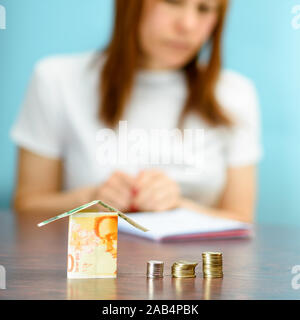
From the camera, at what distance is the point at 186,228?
35.3 inches

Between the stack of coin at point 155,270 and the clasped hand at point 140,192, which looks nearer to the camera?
the stack of coin at point 155,270

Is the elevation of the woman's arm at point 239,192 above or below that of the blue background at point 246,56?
below

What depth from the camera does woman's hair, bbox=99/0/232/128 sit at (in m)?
1.75

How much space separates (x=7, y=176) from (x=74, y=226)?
4.60 ft

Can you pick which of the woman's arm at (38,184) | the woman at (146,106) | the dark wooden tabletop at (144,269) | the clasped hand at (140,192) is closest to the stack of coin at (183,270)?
the dark wooden tabletop at (144,269)

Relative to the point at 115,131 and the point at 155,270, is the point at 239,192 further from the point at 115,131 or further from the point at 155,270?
the point at 155,270

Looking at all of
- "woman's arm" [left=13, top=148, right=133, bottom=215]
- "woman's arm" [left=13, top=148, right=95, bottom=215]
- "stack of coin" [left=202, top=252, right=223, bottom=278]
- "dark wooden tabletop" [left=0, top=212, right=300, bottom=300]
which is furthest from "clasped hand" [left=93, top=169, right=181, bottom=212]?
"stack of coin" [left=202, top=252, right=223, bottom=278]

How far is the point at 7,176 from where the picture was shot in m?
1.87

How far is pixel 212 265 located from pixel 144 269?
85 mm

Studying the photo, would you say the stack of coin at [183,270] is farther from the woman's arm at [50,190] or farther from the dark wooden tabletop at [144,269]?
the woman's arm at [50,190]

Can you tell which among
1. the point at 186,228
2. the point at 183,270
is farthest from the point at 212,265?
the point at 186,228

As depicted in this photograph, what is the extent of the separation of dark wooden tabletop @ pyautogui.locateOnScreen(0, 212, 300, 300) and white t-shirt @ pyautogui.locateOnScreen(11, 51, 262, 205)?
73 centimetres

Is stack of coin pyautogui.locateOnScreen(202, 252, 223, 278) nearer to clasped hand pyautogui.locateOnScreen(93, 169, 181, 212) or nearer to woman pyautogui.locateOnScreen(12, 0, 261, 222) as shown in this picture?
clasped hand pyautogui.locateOnScreen(93, 169, 181, 212)

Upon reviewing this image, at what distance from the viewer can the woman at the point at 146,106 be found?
1.69 m
